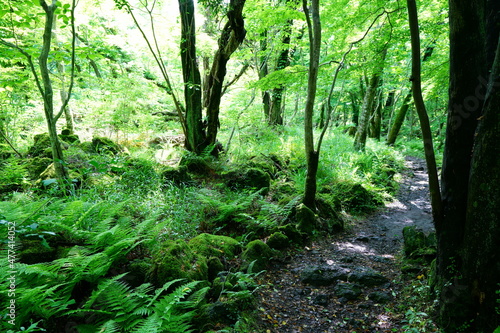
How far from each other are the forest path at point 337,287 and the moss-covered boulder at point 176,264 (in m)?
0.89

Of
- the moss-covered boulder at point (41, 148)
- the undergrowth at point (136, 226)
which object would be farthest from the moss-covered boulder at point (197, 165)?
the moss-covered boulder at point (41, 148)

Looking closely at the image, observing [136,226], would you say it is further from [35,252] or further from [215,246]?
[215,246]

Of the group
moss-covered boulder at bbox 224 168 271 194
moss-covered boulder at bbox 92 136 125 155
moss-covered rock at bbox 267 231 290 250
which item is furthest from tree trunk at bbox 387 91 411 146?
moss-covered boulder at bbox 92 136 125 155

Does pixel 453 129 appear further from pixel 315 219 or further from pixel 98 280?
pixel 98 280

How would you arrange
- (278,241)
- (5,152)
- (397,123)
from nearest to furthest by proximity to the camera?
(278,241), (5,152), (397,123)

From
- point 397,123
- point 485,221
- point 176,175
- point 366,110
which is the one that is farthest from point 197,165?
point 397,123

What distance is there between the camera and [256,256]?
420 centimetres

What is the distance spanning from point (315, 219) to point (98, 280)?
4169mm

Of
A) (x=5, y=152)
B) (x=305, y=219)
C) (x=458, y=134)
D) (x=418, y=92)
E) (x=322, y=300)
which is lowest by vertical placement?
(x=322, y=300)

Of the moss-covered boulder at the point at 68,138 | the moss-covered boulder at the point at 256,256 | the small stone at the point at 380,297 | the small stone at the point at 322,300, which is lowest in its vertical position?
the small stone at the point at 322,300

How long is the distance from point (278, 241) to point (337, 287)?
131 cm

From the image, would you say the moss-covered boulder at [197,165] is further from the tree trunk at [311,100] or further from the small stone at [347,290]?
the small stone at [347,290]

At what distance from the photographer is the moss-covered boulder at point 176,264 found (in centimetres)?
309

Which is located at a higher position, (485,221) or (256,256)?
(485,221)
